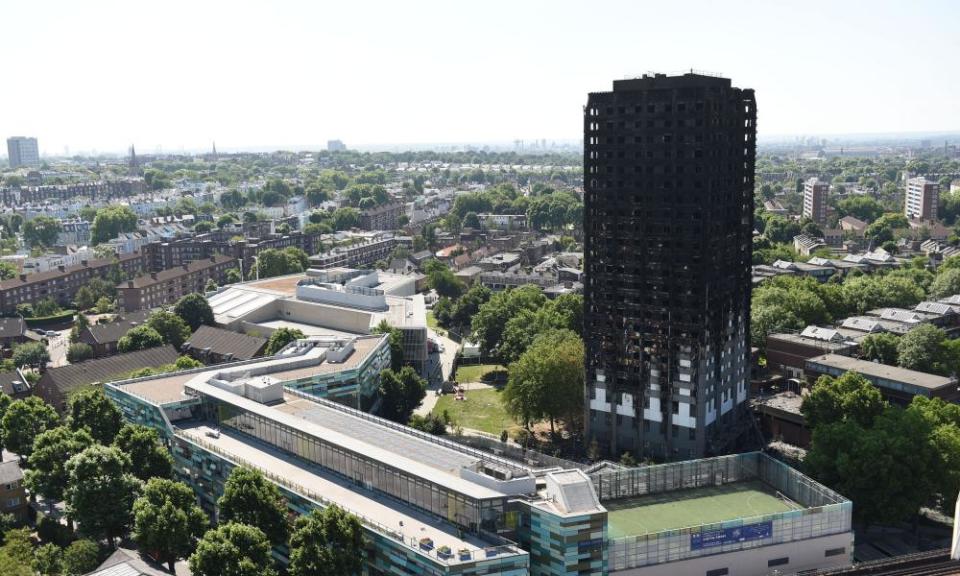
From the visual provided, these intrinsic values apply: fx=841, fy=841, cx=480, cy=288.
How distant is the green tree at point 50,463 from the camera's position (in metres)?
55.9

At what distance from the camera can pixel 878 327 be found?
8669cm

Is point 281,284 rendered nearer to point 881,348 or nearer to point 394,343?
point 394,343

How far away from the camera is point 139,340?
89750 millimetres

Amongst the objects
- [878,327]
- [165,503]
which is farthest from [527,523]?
[878,327]

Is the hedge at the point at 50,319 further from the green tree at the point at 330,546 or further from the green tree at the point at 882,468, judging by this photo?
the green tree at the point at 882,468

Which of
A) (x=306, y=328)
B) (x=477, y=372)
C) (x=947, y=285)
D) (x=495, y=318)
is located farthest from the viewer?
(x=947, y=285)

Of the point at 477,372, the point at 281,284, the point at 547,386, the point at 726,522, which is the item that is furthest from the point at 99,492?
the point at 281,284

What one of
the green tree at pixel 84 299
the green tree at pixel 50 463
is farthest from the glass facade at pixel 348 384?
the green tree at pixel 84 299

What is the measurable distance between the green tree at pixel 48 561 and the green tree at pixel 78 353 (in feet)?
160

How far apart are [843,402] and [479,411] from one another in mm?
31869

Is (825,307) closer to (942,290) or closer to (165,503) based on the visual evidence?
(942,290)

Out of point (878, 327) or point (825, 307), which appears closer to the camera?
point (878, 327)

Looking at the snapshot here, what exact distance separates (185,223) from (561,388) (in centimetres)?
14873

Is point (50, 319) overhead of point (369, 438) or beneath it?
beneath
